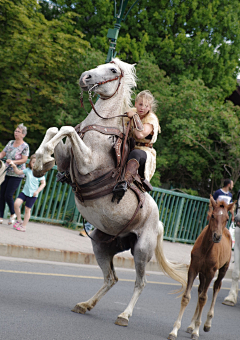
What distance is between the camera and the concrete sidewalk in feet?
27.9

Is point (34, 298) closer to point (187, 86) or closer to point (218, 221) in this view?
point (218, 221)

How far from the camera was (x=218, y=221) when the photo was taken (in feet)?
17.7

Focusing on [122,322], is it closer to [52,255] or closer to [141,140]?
[141,140]

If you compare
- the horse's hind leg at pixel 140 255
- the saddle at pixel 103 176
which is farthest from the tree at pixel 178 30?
the saddle at pixel 103 176

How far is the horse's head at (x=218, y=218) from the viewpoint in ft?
17.6

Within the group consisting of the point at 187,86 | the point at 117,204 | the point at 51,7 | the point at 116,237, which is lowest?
the point at 116,237

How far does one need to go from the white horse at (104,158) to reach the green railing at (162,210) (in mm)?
6661

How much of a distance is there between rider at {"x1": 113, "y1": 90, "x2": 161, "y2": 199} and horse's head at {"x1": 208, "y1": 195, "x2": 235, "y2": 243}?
0.96 meters

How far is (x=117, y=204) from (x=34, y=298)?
6.63 feet

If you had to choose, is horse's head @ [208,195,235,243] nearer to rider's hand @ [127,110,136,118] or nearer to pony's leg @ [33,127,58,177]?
rider's hand @ [127,110,136,118]

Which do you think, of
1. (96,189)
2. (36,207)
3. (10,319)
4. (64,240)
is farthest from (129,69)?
(36,207)

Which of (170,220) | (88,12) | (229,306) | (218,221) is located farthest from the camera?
(88,12)

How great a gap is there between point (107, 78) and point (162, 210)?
404 inches

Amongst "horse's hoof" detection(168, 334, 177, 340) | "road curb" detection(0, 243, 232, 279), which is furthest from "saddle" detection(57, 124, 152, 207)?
"road curb" detection(0, 243, 232, 279)
